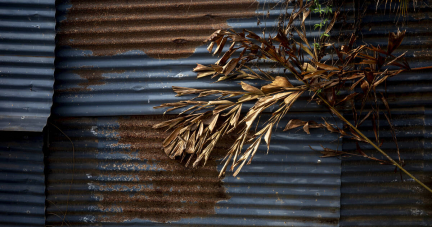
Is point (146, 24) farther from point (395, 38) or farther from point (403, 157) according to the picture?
point (403, 157)

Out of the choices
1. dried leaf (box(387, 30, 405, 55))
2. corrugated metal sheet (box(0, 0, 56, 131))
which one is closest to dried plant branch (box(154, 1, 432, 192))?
dried leaf (box(387, 30, 405, 55))

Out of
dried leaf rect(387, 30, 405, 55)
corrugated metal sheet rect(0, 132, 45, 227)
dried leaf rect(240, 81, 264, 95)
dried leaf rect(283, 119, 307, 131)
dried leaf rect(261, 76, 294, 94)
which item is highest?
dried leaf rect(387, 30, 405, 55)

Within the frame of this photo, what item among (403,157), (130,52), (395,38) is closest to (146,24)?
(130,52)

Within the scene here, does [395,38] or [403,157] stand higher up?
[395,38]

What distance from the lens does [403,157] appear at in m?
2.25

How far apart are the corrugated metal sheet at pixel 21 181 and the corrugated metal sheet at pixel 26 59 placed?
0.76 ft

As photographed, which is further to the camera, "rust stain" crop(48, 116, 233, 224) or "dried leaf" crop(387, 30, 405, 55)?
"rust stain" crop(48, 116, 233, 224)

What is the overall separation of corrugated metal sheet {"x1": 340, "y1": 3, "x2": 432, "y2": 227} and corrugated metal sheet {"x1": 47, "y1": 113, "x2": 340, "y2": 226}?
0.28 metres

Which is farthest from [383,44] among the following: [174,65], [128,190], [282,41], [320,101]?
[128,190]

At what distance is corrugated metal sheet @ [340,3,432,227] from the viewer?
86.3 inches

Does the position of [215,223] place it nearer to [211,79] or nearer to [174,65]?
[211,79]

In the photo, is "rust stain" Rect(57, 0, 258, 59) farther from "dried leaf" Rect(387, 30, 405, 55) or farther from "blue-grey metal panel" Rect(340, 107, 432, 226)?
"blue-grey metal panel" Rect(340, 107, 432, 226)

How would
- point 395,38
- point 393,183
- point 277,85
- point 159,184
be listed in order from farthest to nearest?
point 159,184 → point 393,183 → point 277,85 → point 395,38

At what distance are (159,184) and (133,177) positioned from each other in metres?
0.25
